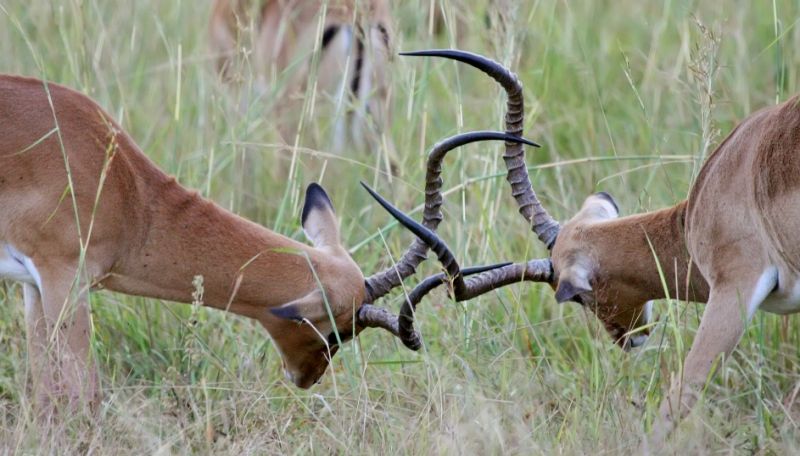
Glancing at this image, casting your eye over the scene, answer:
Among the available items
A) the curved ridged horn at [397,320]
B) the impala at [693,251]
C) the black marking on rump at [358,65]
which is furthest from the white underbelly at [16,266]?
the black marking on rump at [358,65]

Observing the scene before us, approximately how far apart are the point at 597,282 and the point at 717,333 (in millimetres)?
706

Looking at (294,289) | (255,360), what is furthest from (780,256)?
(255,360)

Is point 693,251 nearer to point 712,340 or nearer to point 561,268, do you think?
point 712,340

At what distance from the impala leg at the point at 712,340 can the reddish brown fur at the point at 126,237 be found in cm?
127

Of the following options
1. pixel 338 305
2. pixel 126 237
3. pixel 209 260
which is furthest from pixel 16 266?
pixel 338 305

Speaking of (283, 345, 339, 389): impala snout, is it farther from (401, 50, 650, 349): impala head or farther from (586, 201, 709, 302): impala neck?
(586, 201, 709, 302): impala neck

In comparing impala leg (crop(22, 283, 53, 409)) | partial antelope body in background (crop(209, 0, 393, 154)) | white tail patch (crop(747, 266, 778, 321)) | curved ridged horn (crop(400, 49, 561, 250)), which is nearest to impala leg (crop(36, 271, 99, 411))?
impala leg (crop(22, 283, 53, 409))

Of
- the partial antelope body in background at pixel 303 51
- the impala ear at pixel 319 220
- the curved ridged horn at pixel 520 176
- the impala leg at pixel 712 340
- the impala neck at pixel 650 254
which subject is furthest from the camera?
the partial antelope body in background at pixel 303 51

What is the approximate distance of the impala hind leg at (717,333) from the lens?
424cm

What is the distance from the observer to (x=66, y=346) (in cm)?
471

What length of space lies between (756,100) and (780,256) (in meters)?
3.50

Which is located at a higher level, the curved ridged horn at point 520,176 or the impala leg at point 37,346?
the curved ridged horn at point 520,176

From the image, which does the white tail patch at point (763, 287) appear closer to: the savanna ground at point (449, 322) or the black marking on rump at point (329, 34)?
the savanna ground at point (449, 322)

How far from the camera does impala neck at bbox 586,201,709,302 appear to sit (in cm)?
480
